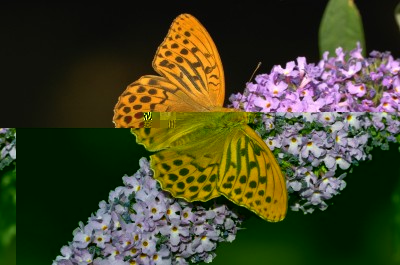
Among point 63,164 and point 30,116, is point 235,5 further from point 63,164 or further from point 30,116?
point 63,164

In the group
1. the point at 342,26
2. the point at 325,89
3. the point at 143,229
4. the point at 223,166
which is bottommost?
the point at 143,229

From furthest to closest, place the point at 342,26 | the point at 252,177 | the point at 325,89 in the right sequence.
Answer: the point at 342,26 < the point at 325,89 < the point at 252,177

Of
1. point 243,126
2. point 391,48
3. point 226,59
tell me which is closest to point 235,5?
point 226,59

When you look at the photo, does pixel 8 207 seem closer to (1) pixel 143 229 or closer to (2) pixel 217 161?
(1) pixel 143 229

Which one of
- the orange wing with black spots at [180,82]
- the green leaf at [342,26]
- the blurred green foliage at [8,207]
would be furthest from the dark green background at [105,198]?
the green leaf at [342,26]

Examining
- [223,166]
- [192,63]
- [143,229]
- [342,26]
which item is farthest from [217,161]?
[342,26]

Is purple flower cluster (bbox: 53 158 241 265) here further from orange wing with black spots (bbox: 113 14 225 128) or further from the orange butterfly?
orange wing with black spots (bbox: 113 14 225 128)

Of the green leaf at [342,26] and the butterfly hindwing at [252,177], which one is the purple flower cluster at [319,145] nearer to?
the butterfly hindwing at [252,177]

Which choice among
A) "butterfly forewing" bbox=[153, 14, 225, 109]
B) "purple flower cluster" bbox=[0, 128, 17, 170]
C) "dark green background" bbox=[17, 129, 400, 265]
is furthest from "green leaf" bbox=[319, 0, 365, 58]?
"purple flower cluster" bbox=[0, 128, 17, 170]
